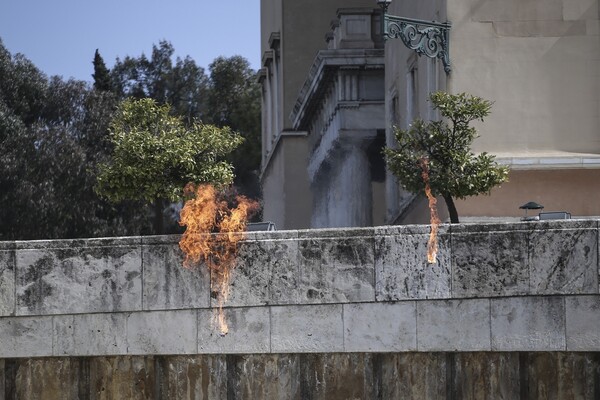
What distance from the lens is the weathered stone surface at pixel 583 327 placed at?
24844 mm

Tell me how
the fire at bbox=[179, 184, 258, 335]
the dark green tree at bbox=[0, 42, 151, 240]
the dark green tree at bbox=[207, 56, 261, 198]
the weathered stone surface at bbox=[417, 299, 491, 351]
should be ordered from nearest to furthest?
the weathered stone surface at bbox=[417, 299, 491, 351], the fire at bbox=[179, 184, 258, 335], the dark green tree at bbox=[0, 42, 151, 240], the dark green tree at bbox=[207, 56, 261, 198]

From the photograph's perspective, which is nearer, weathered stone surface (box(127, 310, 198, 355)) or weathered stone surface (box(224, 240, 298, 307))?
weathered stone surface (box(224, 240, 298, 307))

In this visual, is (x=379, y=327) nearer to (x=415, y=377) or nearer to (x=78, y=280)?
(x=415, y=377)

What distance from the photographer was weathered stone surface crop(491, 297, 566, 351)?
81.8 ft

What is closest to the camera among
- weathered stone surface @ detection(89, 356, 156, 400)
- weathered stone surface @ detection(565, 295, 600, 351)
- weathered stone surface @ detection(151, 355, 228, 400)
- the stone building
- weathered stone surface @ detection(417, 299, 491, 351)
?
weathered stone surface @ detection(565, 295, 600, 351)

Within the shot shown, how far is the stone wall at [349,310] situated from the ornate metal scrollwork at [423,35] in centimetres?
1122

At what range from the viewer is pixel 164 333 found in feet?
83.3

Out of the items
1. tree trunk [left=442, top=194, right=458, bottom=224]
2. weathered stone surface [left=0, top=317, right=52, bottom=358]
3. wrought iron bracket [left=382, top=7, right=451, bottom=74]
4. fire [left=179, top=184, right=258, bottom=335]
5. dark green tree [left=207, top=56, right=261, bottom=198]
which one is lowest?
weathered stone surface [left=0, top=317, right=52, bottom=358]

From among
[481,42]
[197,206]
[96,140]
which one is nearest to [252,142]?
[96,140]

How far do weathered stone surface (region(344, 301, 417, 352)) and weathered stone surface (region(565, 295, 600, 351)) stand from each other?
2041mm

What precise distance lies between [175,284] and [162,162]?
7.67 meters

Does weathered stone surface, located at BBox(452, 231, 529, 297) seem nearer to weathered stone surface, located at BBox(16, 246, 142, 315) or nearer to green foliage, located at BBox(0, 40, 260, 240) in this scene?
weathered stone surface, located at BBox(16, 246, 142, 315)

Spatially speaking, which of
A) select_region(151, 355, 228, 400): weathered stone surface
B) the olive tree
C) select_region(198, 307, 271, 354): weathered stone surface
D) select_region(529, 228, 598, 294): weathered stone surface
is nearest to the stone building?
the olive tree

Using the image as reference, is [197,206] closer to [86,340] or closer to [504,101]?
[86,340]
